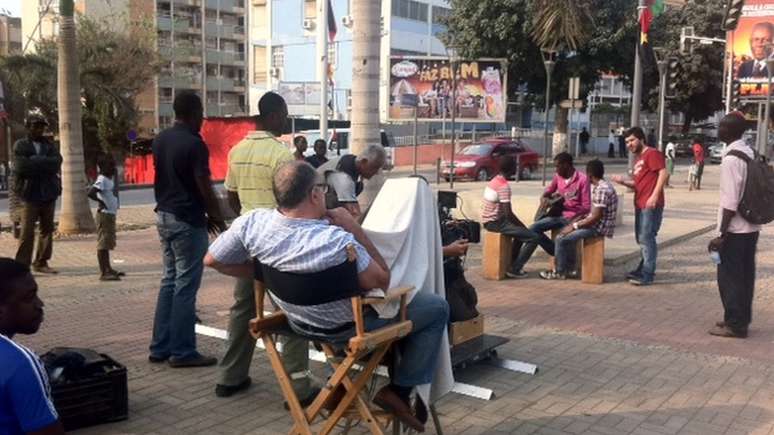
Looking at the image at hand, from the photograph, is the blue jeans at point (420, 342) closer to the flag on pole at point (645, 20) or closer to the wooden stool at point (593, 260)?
the wooden stool at point (593, 260)

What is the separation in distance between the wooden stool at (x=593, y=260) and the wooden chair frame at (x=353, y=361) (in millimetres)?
5439

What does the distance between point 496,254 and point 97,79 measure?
2521 cm

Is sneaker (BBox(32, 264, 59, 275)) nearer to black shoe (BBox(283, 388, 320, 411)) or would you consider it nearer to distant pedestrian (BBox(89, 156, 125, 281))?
distant pedestrian (BBox(89, 156, 125, 281))

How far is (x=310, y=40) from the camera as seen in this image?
5466cm

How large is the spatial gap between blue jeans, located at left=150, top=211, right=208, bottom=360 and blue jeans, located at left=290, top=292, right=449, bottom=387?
5.59ft

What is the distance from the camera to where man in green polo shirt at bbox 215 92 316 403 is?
191 inches

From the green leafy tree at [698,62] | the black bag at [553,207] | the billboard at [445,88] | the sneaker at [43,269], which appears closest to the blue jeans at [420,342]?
the black bag at [553,207]

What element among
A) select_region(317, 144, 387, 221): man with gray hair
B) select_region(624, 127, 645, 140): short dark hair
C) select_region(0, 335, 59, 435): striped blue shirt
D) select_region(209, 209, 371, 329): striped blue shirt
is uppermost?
select_region(624, 127, 645, 140): short dark hair

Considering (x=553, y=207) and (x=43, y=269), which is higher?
(x=553, y=207)

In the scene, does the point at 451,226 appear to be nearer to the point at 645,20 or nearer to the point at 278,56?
the point at 645,20

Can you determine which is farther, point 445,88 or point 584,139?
point 584,139

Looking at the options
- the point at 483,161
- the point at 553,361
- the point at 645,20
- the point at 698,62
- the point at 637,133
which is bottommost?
the point at 553,361

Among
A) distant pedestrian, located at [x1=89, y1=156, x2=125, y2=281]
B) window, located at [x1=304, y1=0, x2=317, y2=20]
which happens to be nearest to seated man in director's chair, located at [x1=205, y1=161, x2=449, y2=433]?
distant pedestrian, located at [x1=89, y1=156, x2=125, y2=281]

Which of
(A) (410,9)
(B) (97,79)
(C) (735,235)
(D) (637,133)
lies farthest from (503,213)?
(A) (410,9)
